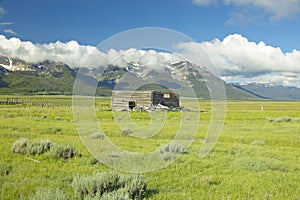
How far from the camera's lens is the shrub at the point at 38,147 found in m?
12.4

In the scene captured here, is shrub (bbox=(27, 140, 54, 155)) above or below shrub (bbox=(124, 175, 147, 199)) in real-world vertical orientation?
above

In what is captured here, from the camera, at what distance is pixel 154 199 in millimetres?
7316

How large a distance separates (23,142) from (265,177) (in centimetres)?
991

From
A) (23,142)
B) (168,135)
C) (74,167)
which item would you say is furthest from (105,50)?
(168,135)

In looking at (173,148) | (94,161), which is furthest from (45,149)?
(173,148)

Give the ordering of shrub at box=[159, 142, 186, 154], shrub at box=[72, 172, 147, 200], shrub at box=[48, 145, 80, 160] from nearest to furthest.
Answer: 1. shrub at box=[72, 172, 147, 200]
2. shrub at box=[48, 145, 80, 160]
3. shrub at box=[159, 142, 186, 154]

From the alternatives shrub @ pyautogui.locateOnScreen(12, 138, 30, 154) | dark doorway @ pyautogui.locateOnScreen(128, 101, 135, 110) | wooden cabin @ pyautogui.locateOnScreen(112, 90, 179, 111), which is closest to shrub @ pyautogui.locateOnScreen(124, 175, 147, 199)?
shrub @ pyautogui.locateOnScreen(12, 138, 30, 154)

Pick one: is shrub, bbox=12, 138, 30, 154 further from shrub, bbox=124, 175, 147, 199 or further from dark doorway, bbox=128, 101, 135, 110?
dark doorway, bbox=128, 101, 135, 110

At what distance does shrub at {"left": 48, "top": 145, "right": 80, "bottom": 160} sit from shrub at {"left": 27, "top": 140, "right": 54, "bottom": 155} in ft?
1.46

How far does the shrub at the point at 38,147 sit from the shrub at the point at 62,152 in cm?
45

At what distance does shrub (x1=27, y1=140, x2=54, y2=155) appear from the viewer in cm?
1238

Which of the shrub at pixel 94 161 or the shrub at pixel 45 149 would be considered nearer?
the shrub at pixel 94 161

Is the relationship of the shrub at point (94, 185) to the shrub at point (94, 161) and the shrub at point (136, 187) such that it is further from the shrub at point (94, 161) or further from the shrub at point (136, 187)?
→ the shrub at point (94, 161)

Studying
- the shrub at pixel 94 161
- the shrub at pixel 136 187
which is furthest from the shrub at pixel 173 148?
the shrub at pixel 136 187
